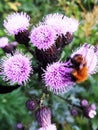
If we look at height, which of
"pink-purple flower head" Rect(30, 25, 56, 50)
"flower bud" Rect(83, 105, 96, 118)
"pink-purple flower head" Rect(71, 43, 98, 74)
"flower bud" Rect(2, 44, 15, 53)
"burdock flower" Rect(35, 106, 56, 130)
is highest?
"flower bud" Rect(2, 44, 15, 53)

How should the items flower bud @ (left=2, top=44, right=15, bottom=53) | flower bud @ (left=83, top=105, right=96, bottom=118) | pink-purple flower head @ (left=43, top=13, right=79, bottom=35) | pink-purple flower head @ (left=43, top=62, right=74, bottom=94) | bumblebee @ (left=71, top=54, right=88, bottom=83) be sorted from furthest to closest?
flower bud @ (left=83, top=105, right=96, bottom=118), flower bud @ (left=2, top=44, right=15, bottom=53), pink-purple flower head @ (left=43, top=13, right=79, bottom=35), pink-purple flower head @ (left=43, top=62, right=74, bottom=94), bumblebee @ (left=71, top=54, right=88, bottom=83)

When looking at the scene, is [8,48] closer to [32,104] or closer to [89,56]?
[32,104]

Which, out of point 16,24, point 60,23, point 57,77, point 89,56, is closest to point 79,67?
point 89,56

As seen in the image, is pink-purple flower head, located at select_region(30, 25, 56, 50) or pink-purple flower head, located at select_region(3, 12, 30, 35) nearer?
pink-purple flower head, located at select_region(30, 25, 56, 50)

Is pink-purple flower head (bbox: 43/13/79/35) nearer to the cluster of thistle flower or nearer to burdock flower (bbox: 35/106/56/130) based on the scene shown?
→ the cluster of thistle flower

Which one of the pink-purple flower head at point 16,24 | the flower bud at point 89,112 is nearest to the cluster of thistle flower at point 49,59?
the pink-purple flower head at point 16,24

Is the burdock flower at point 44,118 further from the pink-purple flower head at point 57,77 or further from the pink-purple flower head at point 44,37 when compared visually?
the pink-purple flower head at point 44,37

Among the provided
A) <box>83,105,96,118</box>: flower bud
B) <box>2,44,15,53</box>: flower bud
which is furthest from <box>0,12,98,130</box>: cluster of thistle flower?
<box>83,105,96,118</box>: flower bud
